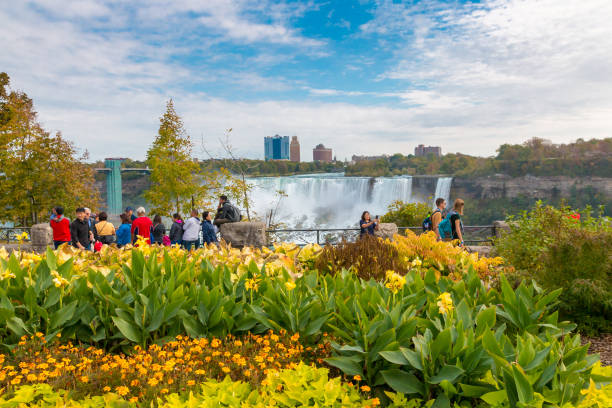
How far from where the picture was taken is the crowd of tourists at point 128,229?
837cm

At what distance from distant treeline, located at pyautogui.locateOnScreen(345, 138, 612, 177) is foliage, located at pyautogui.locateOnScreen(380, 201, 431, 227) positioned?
971 inches

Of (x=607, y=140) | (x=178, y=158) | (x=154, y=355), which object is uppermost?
(x=607, y=140)

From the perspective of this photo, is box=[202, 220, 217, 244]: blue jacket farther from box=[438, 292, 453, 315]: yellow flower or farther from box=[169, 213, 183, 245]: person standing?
box=[438, 292, 453, 315]: yellow flower

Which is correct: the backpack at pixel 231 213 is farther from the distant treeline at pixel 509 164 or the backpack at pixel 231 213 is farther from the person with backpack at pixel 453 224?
the distant treeline at pixel 509 164

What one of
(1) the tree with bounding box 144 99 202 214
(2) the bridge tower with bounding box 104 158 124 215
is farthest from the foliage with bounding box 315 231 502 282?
(2) the bridge tower with bounding box 104 158 124 215

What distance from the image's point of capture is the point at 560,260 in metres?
4.45

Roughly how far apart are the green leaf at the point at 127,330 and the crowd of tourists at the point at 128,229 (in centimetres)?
532

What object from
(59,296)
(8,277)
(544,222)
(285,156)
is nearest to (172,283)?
(59,296)

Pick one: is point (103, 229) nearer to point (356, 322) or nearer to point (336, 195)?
point (356, 322)

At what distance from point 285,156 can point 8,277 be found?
A: 32.3 metres

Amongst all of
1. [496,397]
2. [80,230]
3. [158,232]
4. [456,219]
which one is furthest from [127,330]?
[158,232]

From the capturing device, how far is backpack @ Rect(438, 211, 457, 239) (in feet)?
24.3

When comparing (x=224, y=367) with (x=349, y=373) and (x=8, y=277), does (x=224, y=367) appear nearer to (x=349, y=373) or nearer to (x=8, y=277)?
(x=349, y=373)

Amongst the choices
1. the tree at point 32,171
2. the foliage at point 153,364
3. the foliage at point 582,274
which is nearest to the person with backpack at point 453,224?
the foliage at point 582,274
